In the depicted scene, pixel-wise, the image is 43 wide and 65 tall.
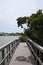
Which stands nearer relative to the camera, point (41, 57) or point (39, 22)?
point (41, 57)

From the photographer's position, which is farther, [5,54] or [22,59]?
[22,59]

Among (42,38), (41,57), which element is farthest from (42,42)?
(41,57)

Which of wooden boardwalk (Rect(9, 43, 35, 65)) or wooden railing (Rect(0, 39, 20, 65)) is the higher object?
wooden railing (Rect(0, 39, 20, 65))

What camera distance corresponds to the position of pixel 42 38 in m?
10.3

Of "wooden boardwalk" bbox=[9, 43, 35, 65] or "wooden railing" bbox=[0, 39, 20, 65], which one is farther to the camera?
"wooden boardwalk" bbox=[9, 43, 35, 65]

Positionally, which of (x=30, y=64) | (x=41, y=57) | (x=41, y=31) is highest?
(x=41, y=31)

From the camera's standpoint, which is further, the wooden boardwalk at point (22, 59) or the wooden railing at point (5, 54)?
the wooden boardwalk at point (22, 59)

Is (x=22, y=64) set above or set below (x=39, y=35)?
below

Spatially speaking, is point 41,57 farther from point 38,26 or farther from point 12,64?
point 38,26

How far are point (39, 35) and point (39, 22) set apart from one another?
110 cm

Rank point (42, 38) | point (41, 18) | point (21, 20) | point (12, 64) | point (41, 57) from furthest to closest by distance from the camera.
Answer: point (21, 20) → point (42, 38) → point (41, 18) → point (12, 64) → point (41, 57)

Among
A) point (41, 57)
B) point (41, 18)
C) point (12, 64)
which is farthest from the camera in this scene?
point (41, 18)

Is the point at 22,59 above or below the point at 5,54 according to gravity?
below

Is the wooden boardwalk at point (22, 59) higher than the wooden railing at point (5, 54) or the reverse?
the reverse
